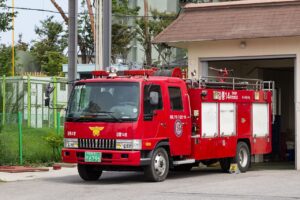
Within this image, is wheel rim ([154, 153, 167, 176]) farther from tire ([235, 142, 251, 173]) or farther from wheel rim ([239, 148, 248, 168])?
wheel rim ([239, 148, 248, 168])

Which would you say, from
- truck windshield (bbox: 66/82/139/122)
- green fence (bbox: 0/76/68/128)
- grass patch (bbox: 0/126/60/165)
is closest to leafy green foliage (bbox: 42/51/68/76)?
green fence (bbox: 0/76/68/128)

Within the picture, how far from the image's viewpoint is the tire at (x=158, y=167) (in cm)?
1647

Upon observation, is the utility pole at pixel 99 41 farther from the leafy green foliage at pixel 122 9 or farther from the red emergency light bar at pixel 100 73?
the leafy green foliage at pixel 122 9

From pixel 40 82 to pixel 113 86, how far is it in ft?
62.7

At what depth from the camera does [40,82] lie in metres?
35.2

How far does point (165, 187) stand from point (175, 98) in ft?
9.22

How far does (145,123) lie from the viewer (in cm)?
1631

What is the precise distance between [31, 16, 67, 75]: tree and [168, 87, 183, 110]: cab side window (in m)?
36.2

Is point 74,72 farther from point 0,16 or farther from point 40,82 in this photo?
point 40,82

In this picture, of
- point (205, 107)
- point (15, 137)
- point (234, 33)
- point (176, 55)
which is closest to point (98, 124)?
point (205, 107)

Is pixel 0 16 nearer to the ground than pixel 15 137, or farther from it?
farther from it

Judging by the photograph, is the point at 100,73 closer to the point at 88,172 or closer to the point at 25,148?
the point at 88,172

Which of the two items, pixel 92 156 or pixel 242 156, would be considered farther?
pixel 242 156

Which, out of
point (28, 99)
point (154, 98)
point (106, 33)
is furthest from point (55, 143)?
point (28, 99)
